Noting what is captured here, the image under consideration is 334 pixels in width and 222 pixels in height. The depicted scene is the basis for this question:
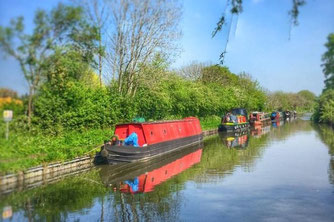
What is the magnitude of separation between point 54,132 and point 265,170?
29.0 ft

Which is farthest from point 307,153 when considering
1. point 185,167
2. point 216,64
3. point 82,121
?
point 216,64

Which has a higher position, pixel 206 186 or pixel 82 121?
pixel 82 121

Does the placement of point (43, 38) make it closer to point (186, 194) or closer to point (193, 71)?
point (186, 194)

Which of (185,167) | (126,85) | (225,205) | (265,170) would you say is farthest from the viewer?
(126,85)

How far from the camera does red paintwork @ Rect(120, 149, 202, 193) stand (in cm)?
1203

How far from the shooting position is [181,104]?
101ft

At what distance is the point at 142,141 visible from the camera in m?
17.7

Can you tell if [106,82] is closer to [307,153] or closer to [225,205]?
[307,153]

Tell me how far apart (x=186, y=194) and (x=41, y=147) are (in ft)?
19.2

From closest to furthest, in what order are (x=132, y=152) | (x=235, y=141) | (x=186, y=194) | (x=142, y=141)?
1. (x=186, y=194)
2. (x=132, y=152)
3. (x=142, y=141)
4. (x=235, y=141)

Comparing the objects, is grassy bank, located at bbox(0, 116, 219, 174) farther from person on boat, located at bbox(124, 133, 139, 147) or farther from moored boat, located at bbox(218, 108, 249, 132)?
moored boat, located at bbox(218, 108, 249, 132)

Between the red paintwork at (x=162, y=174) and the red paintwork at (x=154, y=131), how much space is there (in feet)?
5.04

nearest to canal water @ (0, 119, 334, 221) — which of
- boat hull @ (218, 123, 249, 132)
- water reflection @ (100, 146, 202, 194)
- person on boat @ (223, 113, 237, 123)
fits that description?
water reflection @ (100, 146, 202, 194)

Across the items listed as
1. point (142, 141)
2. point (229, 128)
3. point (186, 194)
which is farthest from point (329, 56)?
point (229, 128)
